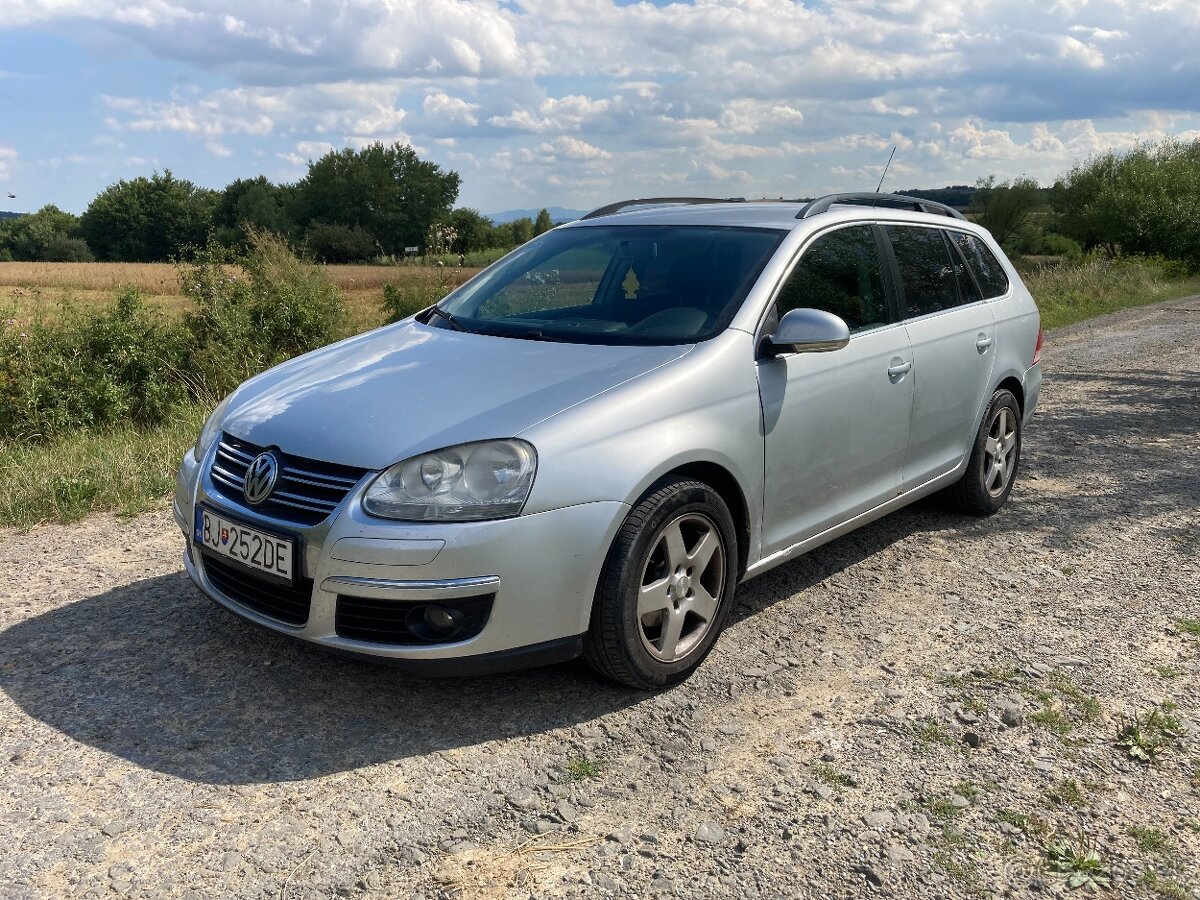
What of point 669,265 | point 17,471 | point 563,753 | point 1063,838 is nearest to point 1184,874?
point 1063,838

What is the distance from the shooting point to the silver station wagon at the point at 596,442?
10.1 feet

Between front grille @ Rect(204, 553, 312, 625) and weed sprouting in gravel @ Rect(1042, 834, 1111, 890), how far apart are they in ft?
7.42

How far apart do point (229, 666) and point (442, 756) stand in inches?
41.7

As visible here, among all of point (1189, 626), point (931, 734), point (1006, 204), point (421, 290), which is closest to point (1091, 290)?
point (421, 290)

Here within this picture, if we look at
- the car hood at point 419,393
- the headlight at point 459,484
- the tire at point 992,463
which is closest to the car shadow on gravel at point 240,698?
the headlight at point 459,484

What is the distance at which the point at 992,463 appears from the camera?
555cm

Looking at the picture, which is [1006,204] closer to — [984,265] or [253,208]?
[253,208]

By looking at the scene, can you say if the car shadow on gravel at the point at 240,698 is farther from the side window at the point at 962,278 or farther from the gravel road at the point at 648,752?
the side window at the point at 962,278

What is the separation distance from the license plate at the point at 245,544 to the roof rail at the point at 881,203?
8.53ft

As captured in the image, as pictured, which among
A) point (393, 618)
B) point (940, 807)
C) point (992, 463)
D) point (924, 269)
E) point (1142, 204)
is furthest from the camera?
point (1142, 204)

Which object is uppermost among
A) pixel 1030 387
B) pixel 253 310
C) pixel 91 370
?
pixel 253 310

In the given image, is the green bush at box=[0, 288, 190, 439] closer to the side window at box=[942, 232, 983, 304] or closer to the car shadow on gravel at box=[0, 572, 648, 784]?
the car shadow on gravel at box=[0, 572, 648, 784]

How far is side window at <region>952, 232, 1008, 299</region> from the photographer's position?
5.43 meters

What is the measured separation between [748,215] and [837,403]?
1.01 meters
